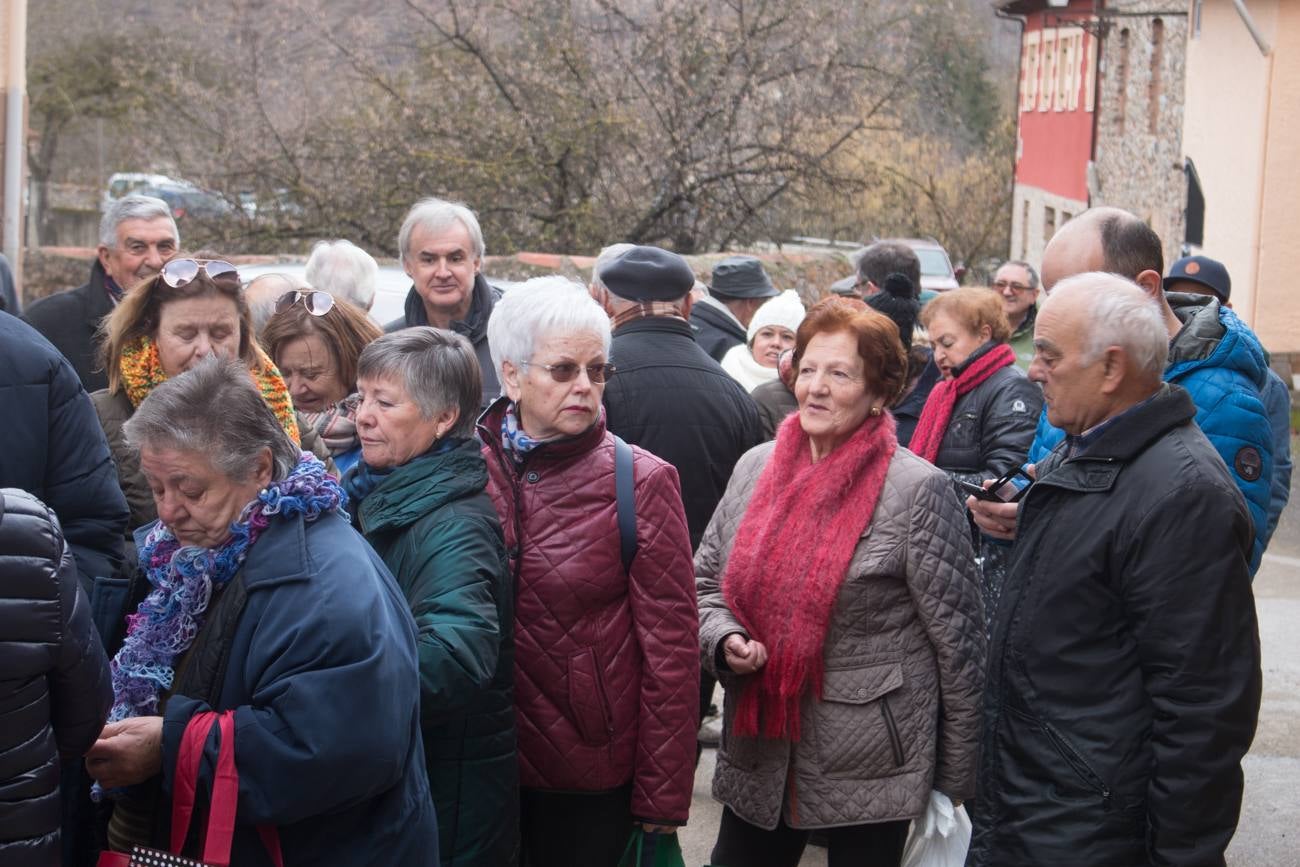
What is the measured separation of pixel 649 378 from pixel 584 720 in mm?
1310

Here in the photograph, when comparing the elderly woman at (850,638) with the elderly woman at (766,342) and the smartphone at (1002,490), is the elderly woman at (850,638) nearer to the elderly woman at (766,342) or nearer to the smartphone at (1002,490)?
the smartphone at (1002,490)

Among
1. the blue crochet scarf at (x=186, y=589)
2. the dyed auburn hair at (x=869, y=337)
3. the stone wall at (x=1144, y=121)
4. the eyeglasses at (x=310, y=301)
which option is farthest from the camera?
the stone wall at (x=1144, y=121)

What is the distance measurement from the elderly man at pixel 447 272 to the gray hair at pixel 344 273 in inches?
9.4

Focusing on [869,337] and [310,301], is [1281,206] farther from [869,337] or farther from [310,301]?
[310,301]

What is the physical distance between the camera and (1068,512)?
3.12 meters

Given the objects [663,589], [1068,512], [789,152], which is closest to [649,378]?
[663,589]

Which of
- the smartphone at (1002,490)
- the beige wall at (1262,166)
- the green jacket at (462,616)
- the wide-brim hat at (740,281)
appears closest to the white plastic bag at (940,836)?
the smartphone at (1002,490)

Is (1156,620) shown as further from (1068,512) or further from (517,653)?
(517,653)

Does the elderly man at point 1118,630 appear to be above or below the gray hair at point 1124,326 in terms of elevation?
below

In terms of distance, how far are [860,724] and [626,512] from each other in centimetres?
81

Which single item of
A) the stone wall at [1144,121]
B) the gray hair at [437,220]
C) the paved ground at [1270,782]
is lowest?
the paved ground at [1270,782]

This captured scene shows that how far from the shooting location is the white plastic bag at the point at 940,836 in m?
3.69

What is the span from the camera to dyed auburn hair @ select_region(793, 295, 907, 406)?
150 inches

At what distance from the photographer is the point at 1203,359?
3682 mm
